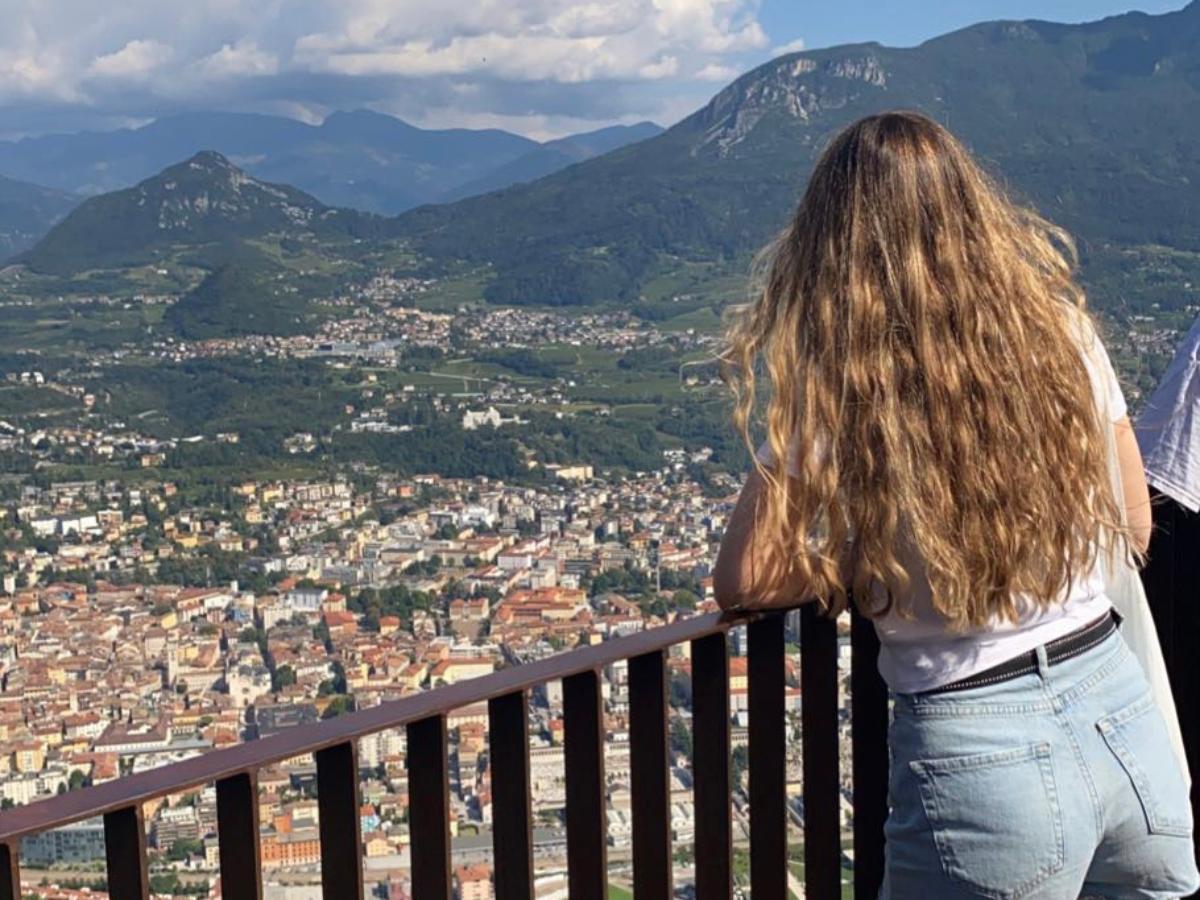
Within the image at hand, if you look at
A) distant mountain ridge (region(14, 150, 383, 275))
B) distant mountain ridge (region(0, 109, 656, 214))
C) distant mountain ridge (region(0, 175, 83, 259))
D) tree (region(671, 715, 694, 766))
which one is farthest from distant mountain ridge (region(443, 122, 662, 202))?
tree (region(671, 715, 694, 766))

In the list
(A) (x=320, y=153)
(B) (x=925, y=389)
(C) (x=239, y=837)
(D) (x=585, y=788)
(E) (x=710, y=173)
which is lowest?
(D) (x=585, y=788)

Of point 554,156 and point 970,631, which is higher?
point 554,156

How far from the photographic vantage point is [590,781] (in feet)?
6.11

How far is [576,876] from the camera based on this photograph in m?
1.91

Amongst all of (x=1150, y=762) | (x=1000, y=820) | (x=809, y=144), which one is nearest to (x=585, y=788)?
(x=1000, y=820)

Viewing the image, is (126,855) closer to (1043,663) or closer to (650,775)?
(650,775)

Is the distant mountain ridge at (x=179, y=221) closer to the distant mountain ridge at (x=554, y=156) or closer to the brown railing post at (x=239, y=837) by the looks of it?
the distant mountain ridge at (x=554, y=156)

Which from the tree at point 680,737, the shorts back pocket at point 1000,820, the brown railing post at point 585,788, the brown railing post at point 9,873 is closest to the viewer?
the brown railing post at point 9,873

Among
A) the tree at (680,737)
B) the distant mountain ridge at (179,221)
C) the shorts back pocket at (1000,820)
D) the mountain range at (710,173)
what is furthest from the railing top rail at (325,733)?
the distant mountain ridge at (179,221)

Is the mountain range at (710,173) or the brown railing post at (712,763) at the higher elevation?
the mountain range at (710,173)

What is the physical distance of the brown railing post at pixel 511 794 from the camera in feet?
→ 5.65

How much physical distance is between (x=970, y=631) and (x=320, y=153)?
511 ft

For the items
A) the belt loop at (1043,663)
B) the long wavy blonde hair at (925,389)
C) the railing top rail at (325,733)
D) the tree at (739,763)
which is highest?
the long wavy blonde hair at (925,389)

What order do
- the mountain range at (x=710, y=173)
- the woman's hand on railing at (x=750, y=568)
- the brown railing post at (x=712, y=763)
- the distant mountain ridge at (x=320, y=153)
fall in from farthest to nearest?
the distant mountain ridge at (x=320, y=153), the mountain range at (x=710, y=173), the brown railing post at (x=712, y=763), the woman's hand on railing at (x=750, y=568)
